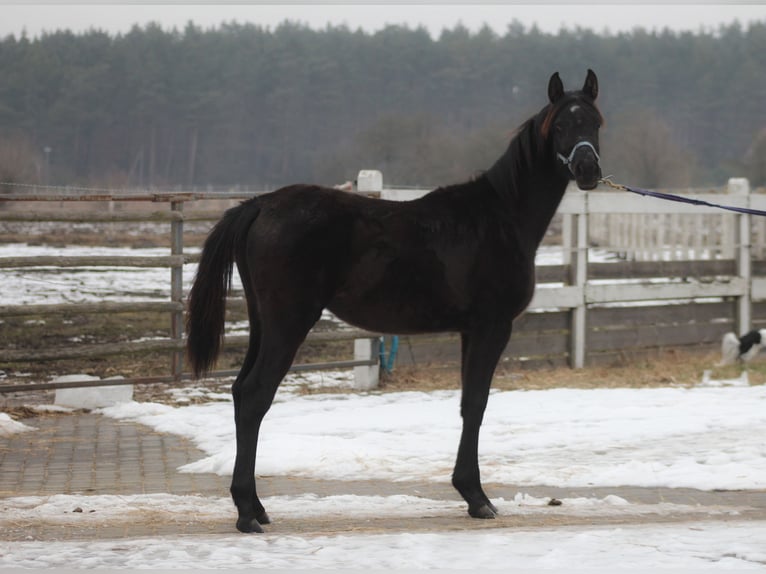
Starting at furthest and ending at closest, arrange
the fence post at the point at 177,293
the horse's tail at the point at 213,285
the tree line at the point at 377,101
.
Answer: the tree line at the point at 377,101
the fence post at the point at 177,293
the horse's tail at the point at 213,285

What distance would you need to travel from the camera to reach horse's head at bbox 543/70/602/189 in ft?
15.8

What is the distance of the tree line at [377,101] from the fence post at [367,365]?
39989 millimetres

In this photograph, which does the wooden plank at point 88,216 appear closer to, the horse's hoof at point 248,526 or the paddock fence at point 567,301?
the paddock fence at point 567,301

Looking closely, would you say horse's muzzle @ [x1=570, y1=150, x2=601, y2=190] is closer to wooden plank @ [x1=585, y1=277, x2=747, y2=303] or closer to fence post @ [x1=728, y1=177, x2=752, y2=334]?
wooden plank @ [x1=585, y1=277, x2=747, y2=303]

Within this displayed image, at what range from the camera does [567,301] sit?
10.1 metres

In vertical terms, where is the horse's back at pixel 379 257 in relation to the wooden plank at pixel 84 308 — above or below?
above

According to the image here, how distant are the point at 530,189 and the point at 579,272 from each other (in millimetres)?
5120

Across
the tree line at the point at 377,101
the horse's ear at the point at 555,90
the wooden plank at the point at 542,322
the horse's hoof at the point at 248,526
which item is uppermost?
the tree line at the point at 377,101

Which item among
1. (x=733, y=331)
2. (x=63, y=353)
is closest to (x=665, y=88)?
(x=733, y=331)

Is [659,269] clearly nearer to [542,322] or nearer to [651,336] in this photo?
[651,336]

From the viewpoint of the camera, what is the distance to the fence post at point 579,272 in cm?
1016

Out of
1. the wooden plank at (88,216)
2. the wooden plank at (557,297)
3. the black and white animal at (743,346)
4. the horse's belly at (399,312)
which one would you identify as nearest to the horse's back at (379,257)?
the horse's belly at (399,312)

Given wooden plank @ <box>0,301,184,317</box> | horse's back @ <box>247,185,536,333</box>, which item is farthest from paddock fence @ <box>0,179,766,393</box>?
horse's back @ <box>247,185,536,333</box>

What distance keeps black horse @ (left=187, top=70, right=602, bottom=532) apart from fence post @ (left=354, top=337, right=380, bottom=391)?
408cm
